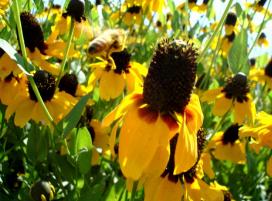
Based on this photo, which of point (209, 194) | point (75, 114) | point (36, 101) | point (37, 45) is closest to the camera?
point (75, 114)

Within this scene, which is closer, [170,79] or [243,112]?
[170,79]

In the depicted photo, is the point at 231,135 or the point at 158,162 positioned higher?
the point at 158,162

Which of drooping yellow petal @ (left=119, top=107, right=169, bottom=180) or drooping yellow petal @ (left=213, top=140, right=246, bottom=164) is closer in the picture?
drooping yellow petal @ (left=119, top=107, right=169, bottom=180)

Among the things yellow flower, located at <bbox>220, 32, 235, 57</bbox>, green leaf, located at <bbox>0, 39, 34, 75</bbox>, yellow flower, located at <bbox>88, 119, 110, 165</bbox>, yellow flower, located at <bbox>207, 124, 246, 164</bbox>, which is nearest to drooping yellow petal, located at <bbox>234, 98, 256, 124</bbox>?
yellow flower, located at <bbox>207, 124, 246, 164</bbox>

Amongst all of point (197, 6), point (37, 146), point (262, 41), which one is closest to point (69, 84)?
point (37, 146)

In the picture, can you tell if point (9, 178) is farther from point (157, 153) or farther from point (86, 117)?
point (157, 153)

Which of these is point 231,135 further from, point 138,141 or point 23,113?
point 138,141

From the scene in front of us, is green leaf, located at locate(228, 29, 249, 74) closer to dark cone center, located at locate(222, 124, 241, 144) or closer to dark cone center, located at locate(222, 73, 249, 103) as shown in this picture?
dark cone center, located at locate(222, 73, 249, 103)

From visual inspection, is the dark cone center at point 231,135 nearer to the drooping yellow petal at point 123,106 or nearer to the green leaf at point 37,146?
the green leaf at point 37,146
